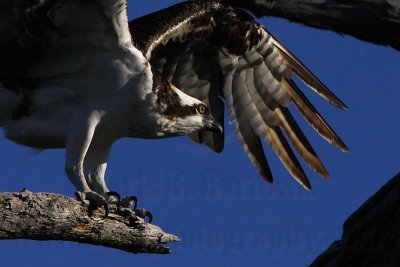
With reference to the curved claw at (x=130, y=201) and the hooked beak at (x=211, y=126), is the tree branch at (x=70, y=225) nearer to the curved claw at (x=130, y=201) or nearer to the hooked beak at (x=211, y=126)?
the curved claw at (x=130, y=201)

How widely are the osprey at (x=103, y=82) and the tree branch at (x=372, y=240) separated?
6.91 feet

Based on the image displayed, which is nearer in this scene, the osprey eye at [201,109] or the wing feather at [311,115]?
the osprey eye at [201,109]

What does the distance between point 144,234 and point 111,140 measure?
2319 mm

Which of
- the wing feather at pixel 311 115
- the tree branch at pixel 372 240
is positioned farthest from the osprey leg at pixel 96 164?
the tree branch at pixel 372 240

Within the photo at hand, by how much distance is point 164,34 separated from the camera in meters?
9.94

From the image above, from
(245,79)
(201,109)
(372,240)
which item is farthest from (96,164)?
(372,240)

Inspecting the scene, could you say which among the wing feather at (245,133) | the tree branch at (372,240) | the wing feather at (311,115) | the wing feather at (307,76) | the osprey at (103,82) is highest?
the tree branch at (372,240)

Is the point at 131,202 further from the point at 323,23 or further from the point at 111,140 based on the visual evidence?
the point at 323,23

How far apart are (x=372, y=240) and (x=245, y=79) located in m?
5.70

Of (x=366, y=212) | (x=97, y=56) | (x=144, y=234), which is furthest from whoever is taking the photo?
(x=97, y=56)

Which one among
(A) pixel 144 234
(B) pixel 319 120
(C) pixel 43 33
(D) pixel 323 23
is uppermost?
(D) pixel 323 23

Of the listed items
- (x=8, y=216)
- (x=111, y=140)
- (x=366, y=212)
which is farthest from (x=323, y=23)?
(x=111, y=140)

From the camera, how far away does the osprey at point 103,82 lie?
8500 millimetres

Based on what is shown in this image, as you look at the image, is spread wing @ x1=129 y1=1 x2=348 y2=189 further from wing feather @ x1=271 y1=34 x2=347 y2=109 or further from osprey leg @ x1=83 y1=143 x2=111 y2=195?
osprey leg @ x1=83 y1=143 x2=111 y2=195
